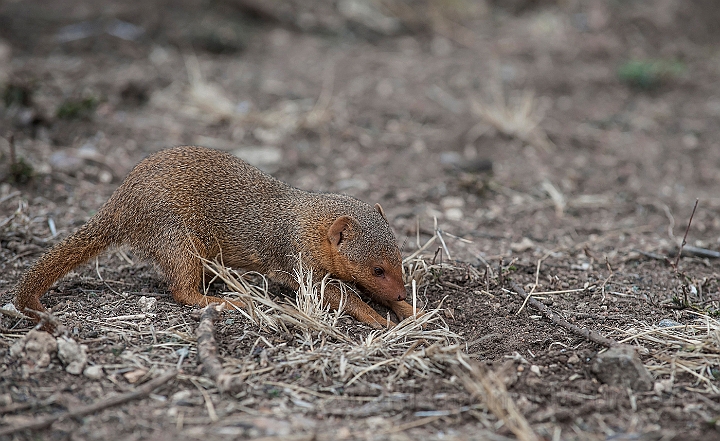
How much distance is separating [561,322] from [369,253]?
1198mm

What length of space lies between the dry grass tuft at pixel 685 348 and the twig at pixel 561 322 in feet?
0.49

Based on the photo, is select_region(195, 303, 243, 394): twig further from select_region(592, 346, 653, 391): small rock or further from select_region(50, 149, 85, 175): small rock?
select_region(50, 149, 85, 175): small rock

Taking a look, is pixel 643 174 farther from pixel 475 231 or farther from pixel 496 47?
pixel 496 47

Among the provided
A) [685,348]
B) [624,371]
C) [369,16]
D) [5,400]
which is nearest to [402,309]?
[624,371]

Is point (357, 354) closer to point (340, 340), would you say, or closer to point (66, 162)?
point (340, 340)

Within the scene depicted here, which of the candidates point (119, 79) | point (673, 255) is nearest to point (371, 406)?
point (673, 255)

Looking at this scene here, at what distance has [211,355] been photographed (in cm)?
359

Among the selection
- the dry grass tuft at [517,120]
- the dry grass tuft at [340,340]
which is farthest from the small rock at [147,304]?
the dry grass tuft at [517,120]

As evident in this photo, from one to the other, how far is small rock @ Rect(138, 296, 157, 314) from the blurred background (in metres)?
1.49

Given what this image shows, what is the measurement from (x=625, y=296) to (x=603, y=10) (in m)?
7.62

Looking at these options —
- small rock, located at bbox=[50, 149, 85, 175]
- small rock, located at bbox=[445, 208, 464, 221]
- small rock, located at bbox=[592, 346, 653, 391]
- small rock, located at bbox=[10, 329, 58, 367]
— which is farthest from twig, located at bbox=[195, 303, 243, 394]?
small rock, located at bbox=[50, 149, 85, 175]

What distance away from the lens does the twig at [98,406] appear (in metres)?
3.00

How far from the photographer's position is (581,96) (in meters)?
8.98

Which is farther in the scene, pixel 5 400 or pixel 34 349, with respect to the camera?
pixel 34 349
